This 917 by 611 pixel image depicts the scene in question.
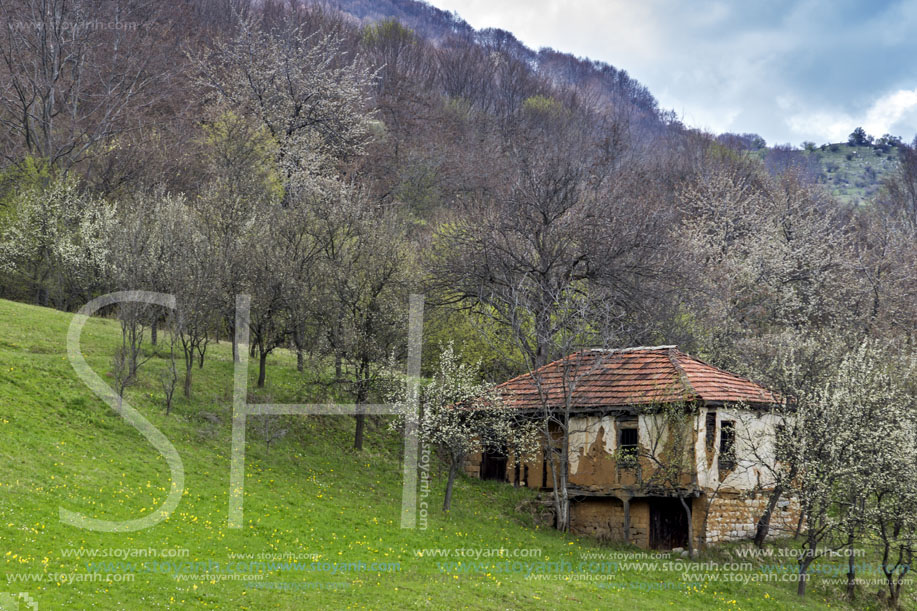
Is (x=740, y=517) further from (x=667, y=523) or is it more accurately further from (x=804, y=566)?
(x=804, y=566)

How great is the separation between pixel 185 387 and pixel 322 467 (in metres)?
6.15

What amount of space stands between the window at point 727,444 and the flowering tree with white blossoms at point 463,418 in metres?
6.11

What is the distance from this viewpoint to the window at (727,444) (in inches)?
1053

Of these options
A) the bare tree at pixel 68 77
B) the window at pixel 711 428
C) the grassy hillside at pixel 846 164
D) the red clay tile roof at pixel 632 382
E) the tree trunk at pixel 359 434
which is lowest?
the tree trunk at pixel 359 434

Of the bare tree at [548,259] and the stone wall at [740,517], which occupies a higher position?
the bare tree at [548,259]

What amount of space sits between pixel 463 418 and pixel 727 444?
9081 mm

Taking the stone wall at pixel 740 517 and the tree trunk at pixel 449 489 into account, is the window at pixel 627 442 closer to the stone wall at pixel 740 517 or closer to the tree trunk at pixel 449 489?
the stone wall at pixel 740 517

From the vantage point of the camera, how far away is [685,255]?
43.7 metres

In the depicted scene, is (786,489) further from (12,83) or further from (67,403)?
(12,83)

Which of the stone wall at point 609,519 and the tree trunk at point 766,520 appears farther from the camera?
the stone wall at point 609,519

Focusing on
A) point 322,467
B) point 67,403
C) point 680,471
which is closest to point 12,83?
point 67,403

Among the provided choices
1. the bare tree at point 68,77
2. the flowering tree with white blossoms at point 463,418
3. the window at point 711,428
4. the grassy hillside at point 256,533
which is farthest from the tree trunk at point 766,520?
the bare tree at point 68,77

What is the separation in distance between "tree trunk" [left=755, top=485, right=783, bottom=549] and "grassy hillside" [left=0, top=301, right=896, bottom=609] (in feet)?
5.86

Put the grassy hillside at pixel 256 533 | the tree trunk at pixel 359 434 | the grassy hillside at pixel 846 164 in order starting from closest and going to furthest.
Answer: the grassy hillside at pixel 256 533 → the tree trunk at pixel 359 434 → the grassy hillside at pixel 846 164
